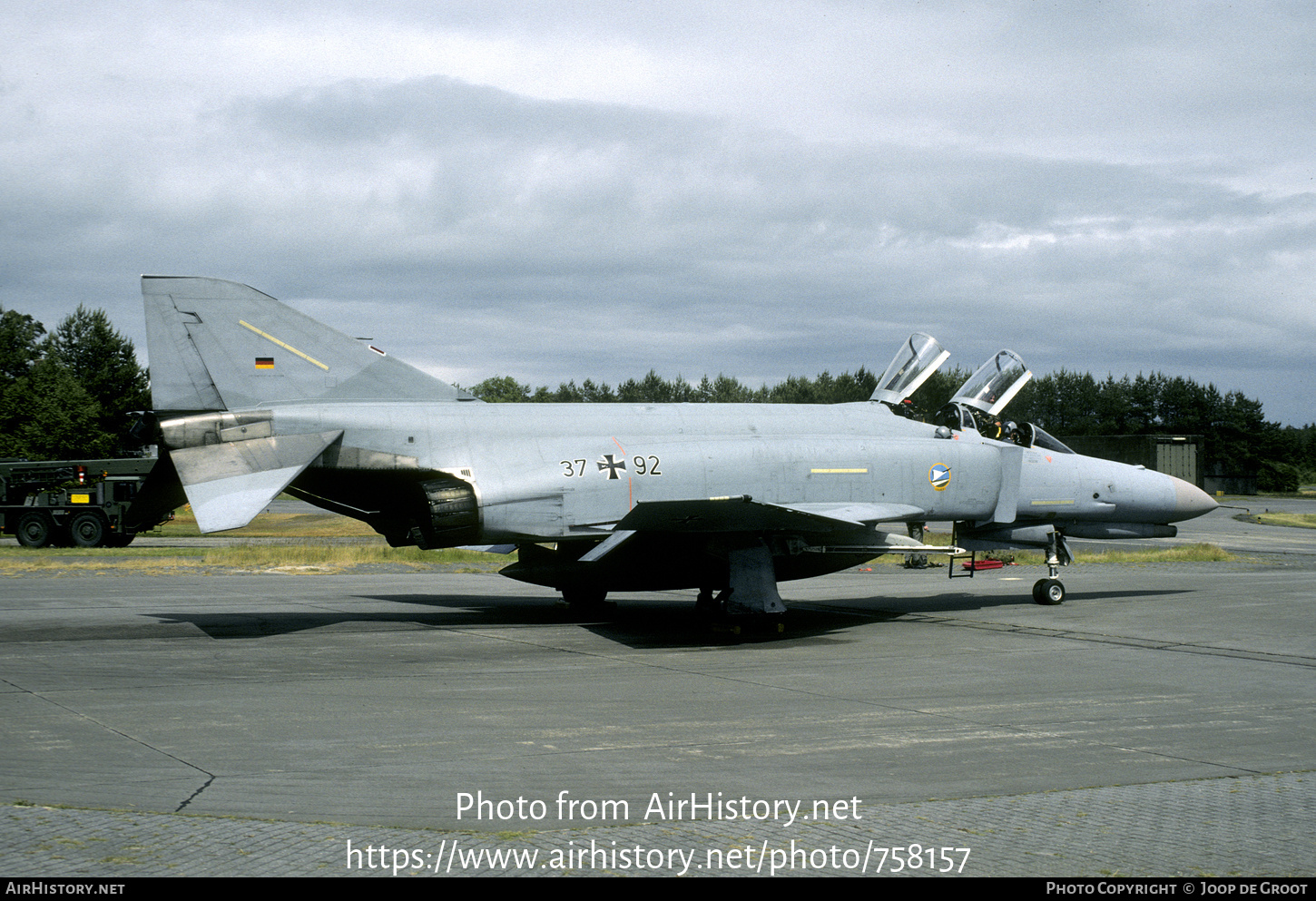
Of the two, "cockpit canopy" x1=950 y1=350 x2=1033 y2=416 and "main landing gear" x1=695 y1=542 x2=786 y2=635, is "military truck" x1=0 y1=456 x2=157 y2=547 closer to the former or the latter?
"main landing gear" x1=695 y1=542 x2=786 y2=635

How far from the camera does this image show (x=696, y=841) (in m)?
4.90

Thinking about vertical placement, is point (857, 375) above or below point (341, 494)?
above

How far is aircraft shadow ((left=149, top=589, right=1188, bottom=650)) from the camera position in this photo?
1289 cm

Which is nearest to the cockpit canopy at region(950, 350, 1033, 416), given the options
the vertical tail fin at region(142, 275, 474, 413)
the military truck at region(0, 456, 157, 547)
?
the vertical tail fin at region(142, 275, 474, 413)

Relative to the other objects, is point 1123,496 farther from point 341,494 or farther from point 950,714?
point 341,494

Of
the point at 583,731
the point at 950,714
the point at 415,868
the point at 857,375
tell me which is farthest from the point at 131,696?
the point at 857,375

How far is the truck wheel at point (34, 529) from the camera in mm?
29531

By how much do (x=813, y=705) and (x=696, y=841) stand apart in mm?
3673

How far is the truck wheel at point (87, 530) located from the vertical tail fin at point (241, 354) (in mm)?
20269

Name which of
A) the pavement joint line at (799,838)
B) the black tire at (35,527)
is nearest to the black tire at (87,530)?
the black tire at (35,527)

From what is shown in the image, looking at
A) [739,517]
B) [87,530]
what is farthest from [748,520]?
[87,530]
